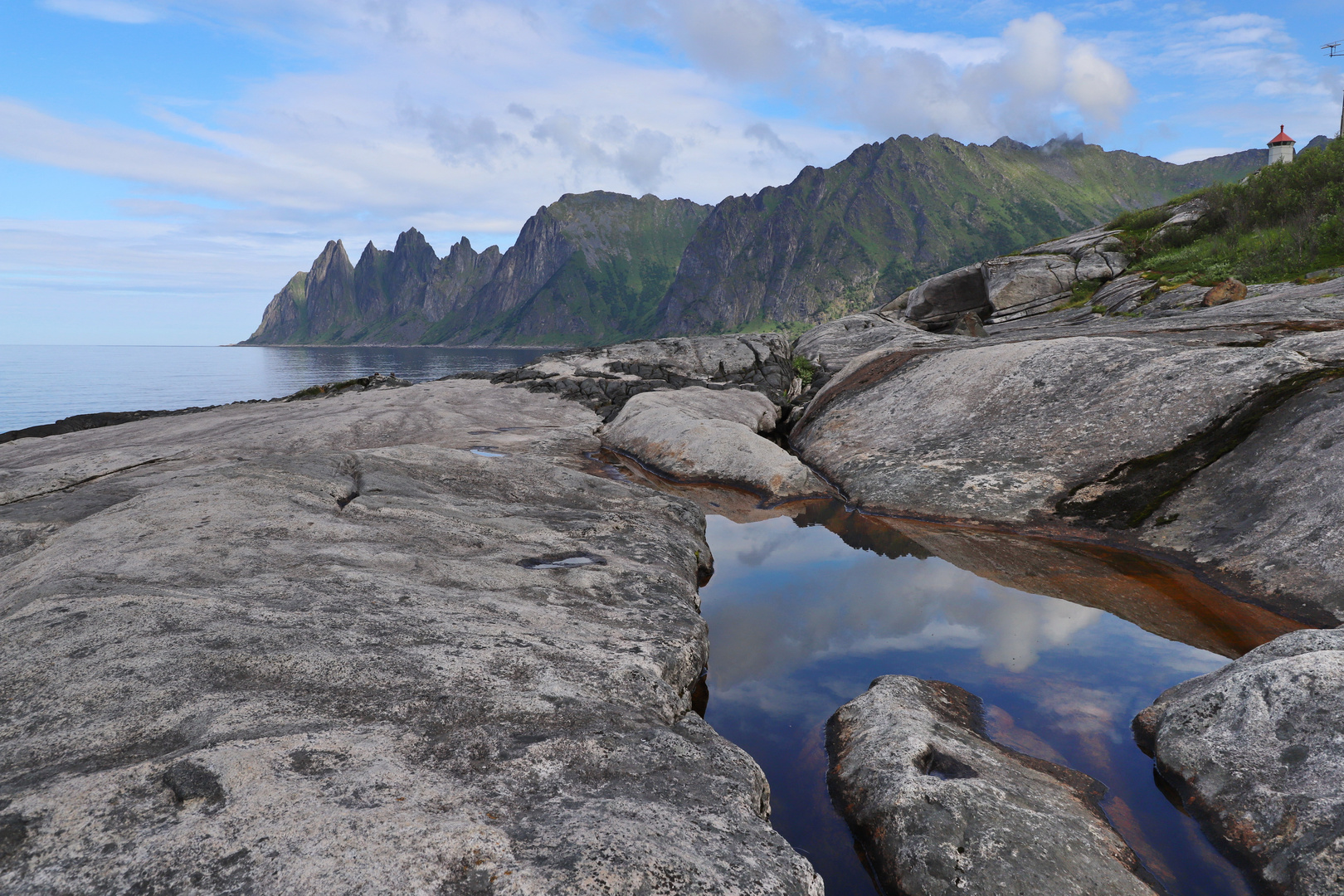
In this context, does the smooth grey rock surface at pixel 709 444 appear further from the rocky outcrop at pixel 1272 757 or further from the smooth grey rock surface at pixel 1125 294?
the smooth grey rock surface at pixel 1125 294

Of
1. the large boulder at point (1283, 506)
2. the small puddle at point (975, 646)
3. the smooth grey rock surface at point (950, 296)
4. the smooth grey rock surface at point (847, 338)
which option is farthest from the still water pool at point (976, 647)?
the smooth grey rock surface at point (950, 296)

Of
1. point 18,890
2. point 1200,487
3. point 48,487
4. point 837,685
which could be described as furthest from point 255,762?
point 1200,487

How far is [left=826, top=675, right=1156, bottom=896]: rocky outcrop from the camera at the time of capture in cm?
554

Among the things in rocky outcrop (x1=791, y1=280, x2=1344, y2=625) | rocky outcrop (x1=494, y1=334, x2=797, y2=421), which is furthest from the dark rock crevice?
rocky outcrop (x1=494, y1=334, x2=797, y2=421)

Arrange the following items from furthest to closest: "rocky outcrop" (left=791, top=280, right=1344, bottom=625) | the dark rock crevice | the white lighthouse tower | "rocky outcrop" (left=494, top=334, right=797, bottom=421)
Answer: the white lighthouse tower
"rocky outcrop" (left=494, top=334, right=797, bottom=421)
the dark rock crevice
"rocky outcrop" (left=791, top=280, right=1344, bottom=625)

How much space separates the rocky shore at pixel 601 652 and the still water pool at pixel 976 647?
0.75ft

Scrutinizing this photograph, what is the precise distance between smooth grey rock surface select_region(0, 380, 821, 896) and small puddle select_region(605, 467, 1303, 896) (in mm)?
1222

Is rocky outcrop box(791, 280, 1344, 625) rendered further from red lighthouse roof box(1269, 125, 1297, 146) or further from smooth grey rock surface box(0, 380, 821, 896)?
red lighthouse roof box(1269, 125, 1297, 146)

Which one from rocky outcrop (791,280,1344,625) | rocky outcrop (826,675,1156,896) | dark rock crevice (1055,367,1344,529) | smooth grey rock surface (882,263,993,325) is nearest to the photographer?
rocky outcrop (826,675,1156,896)

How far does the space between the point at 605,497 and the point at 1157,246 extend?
4504 cm

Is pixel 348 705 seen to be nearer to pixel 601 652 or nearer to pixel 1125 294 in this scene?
pixel 601 652

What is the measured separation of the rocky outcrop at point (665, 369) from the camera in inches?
1449

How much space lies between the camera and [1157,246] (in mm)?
41688

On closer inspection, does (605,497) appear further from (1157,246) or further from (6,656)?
(1157,246)
